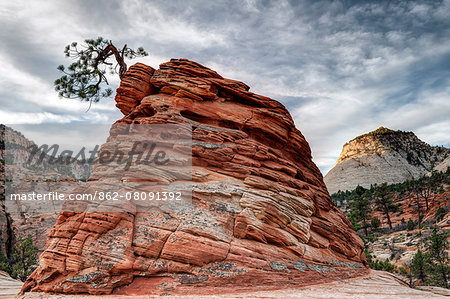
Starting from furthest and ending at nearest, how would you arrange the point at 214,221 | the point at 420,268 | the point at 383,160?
the point at 383,160
the point at 420,268
the point at 214,221

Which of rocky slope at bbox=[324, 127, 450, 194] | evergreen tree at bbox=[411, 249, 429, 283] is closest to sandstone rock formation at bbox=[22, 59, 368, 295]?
evergreen tree at bbox=[411, 249, 429, 283]

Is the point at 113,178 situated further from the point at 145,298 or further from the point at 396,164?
the point at 396,164

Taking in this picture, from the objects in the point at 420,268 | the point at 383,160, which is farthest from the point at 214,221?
the point at 383,160

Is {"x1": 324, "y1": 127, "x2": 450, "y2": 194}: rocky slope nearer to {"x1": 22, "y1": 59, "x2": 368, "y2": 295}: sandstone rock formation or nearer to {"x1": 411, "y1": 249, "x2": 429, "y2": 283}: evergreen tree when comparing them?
{"x1": 411, "y1": 249, "x2": 429, "y2": 283}: evergreen tree

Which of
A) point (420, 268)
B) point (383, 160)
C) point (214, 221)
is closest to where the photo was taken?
point (214, 221)

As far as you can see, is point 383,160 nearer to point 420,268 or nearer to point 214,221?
point 420,268

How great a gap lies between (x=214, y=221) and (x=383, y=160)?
517 ft

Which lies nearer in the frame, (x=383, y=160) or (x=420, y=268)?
(x=420, y=268)

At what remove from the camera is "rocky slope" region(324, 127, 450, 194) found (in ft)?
424

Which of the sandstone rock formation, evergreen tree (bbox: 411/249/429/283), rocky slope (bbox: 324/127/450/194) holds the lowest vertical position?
evergreen tree (bbox: 411/249/429/283)

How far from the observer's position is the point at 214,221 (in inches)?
502

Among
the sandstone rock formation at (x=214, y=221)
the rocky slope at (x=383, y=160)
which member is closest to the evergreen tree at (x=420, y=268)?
the sandstone rock formation at (x=214, y=221)

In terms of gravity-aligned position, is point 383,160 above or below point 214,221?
above

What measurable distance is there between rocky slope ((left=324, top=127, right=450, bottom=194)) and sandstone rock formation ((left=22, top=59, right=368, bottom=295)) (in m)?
118
